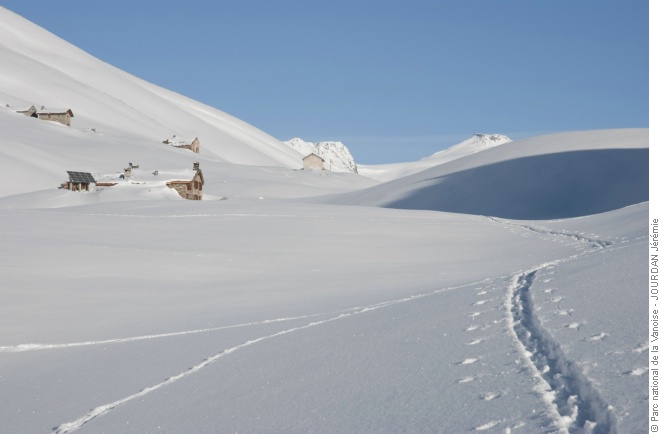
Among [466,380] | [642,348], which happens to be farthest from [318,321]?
[642,348]

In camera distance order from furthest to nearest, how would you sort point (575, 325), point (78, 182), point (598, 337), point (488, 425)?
1. point (78, 182)
2. point (575, 325)
3. point (598, 337)
4. point (488, 425)

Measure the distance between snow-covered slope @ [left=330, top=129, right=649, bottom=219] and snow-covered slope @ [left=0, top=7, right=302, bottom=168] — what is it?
213ft

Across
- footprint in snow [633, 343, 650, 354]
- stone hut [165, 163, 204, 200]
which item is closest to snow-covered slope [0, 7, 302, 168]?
stone hut [165, 163, 204, 200]

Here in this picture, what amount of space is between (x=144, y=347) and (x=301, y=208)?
1047 inches

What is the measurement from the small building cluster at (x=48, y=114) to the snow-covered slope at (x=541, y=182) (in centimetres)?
6521

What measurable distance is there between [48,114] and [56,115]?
1106 millimetres

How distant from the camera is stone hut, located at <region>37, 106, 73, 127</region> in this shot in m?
116

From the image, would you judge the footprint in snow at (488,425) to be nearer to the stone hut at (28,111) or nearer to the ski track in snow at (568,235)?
the ski track in snow at (568,235)

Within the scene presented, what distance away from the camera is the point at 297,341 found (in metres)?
11.9

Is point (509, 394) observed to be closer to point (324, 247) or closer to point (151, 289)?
point (151, 289)

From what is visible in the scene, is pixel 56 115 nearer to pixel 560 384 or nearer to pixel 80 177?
pixel 80 177

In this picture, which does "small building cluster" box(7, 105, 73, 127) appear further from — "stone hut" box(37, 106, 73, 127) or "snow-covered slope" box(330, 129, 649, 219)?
"snow-covered slope" box(330, 129, 649, 219)

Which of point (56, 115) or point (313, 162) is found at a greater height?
point (56, 115)

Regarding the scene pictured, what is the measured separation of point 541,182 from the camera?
2251 inches
